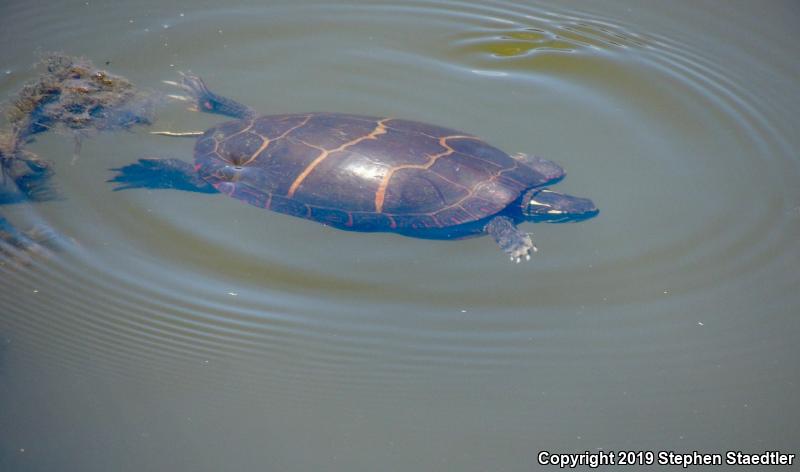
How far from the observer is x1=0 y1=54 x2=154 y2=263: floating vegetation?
4266 mm

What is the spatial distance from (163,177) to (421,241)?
207 cm

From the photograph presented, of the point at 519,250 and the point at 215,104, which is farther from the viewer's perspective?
the point at 215,104

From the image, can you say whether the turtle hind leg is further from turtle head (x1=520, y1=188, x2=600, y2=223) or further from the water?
turtle head (x1=520, y1=188, x2=600, y2=223)

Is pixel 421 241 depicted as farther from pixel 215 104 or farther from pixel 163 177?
pixel 215 104

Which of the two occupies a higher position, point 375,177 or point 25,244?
point 375,177

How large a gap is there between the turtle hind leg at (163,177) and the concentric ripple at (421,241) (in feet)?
0.34

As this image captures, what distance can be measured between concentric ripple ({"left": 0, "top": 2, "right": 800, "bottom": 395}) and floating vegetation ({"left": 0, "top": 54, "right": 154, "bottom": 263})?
16 centimetres

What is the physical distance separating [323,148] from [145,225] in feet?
4.62

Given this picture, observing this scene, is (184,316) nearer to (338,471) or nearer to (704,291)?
(338,471)

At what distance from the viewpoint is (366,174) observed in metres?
4.18

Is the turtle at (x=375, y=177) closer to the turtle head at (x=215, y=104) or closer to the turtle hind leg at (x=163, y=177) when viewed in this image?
the turtle hind leg at (x=163, y=177)

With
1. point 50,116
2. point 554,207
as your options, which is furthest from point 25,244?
point 554,207

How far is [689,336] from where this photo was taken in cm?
383

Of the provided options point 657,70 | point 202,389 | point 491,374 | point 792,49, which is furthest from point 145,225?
point 792,49
